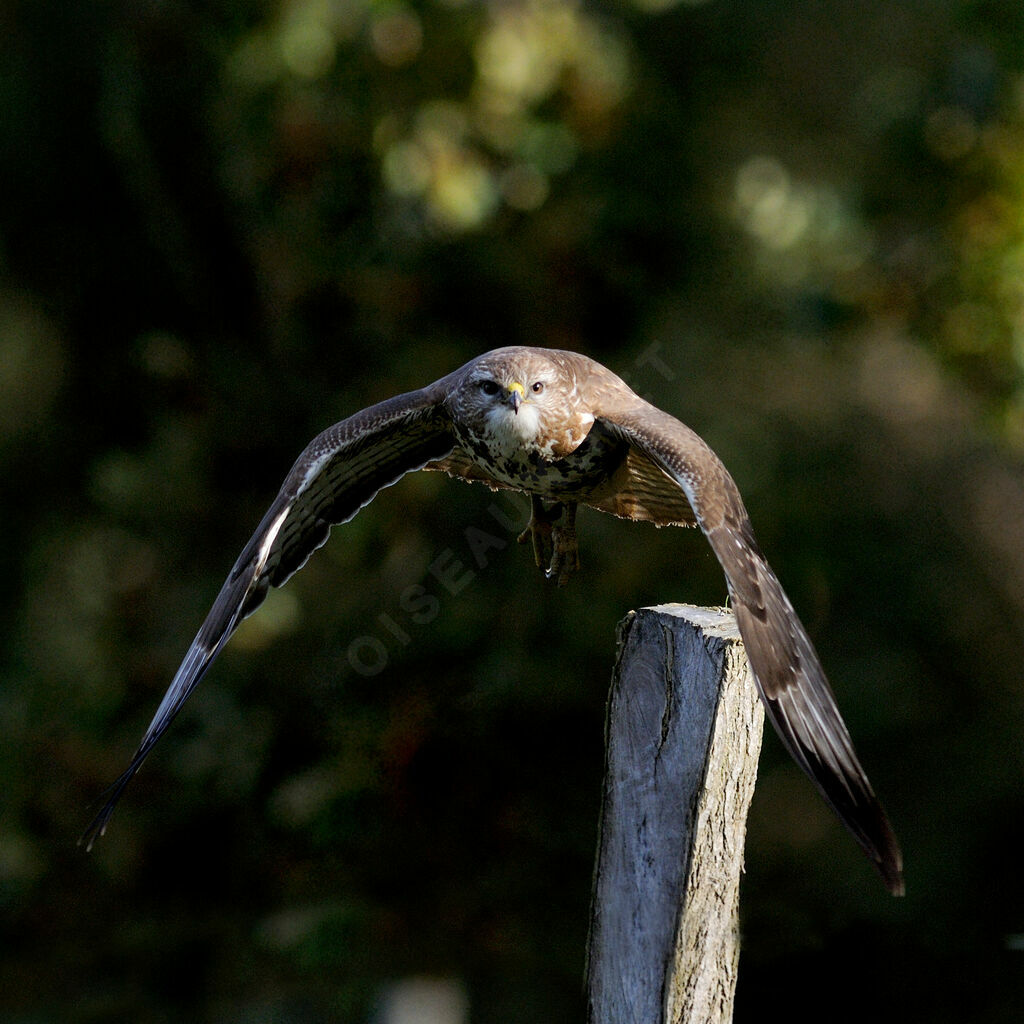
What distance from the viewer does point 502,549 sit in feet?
25.6

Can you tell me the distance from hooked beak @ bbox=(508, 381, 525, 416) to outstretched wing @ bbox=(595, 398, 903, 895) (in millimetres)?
485

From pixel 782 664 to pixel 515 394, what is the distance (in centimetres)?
116

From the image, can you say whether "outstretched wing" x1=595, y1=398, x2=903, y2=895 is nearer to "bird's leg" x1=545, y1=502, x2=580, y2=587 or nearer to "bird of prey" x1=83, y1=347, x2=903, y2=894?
"bird of prey" x1=83, y1=347, x2=903, y2=894

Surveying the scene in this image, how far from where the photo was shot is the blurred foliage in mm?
7625

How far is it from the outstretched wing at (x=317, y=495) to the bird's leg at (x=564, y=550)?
452mm

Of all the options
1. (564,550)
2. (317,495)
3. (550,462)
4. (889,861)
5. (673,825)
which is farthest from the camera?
(564,550)

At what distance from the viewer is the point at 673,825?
2.94 m

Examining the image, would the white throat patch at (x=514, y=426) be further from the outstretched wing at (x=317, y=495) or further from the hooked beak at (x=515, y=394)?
the outstretched wing at (x=317, y=495)

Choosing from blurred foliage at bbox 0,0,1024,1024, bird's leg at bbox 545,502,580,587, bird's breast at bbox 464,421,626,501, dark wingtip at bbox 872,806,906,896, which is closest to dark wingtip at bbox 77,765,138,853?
bird's breast at bbox 464,421,626,501

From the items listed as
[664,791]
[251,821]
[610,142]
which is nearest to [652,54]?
[610,142]

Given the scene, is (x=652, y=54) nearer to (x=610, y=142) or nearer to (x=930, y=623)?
(x=610, y=142)

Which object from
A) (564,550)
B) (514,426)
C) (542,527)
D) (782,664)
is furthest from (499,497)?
(782,664)

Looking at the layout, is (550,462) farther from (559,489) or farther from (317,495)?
(317,495)

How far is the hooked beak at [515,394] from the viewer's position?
366 cm
